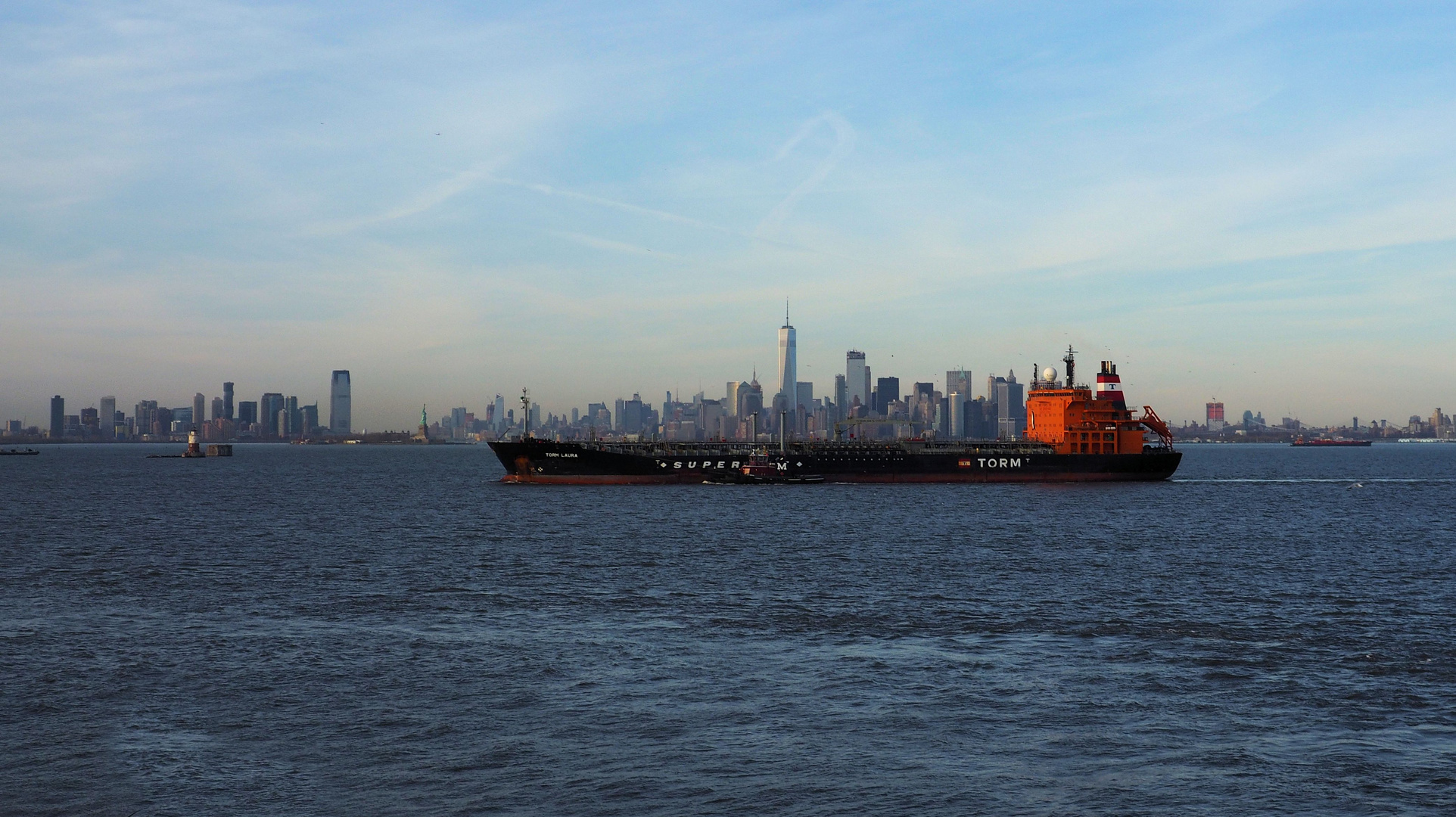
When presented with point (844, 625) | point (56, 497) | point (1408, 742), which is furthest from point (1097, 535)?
point (56, 497)

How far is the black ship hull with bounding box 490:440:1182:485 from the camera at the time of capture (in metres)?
113

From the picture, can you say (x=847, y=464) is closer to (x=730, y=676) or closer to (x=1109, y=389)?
(x=1109, y=389)

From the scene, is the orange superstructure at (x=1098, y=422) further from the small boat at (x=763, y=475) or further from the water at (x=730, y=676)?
the water at (x=730, y=676)

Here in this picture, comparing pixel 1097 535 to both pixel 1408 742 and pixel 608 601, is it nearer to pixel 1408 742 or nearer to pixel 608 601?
pixel 608 601

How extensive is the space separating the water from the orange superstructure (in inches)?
2080

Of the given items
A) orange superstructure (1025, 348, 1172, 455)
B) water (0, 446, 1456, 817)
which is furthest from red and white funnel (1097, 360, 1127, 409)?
water (0, 446, 1456, 817)

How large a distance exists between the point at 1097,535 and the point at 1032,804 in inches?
2021

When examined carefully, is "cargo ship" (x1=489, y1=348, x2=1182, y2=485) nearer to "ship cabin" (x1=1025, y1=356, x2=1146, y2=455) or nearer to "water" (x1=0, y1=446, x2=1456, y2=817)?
"ship cabin" (x1=1025, y1=356, x2=1146, y2=455)

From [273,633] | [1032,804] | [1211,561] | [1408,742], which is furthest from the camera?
[1211,561]

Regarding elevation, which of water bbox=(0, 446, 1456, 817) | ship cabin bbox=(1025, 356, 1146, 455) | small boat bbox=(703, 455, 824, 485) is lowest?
water bbox=(0, 446, 1456, 817)

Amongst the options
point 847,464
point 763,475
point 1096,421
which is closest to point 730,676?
point 763,475

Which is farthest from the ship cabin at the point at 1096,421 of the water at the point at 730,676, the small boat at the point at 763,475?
the water at the point at 730,676

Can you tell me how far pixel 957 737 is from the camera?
23.2 meters

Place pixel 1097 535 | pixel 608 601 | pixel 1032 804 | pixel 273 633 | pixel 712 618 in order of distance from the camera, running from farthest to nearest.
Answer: pixel 1097 535 → pixel 608 601 → pixel 712 618 → pixel 273 633 → pixel 1032 804
